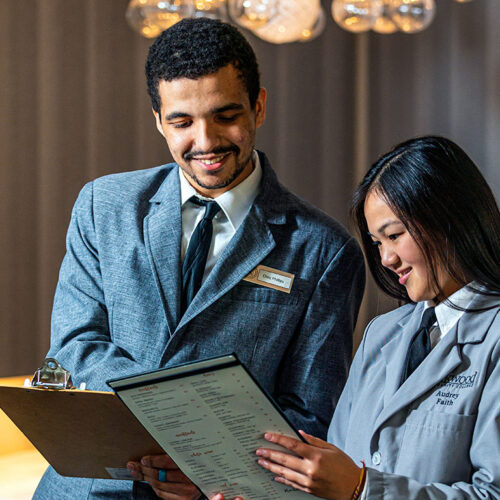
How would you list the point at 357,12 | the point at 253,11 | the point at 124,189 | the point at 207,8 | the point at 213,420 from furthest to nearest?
the point at 357,12, the point at 253,11, the point at 207,8, the point at 124,189, the point at 213,420

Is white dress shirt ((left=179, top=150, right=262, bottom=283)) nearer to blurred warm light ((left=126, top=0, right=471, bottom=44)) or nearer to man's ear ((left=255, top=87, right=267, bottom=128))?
man's ear ((left=255, top=87, right=267, bottom=128))

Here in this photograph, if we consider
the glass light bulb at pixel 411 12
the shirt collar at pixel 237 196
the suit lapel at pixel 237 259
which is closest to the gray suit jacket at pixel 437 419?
the suit lapel at pixel 237 259

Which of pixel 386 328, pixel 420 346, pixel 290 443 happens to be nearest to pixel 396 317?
pixel 386 328

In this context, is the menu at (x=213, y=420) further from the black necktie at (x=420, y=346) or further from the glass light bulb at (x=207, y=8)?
the glass light bulb at (x=207, y=8)

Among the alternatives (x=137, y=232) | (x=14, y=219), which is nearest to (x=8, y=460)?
(x=14, y=219)

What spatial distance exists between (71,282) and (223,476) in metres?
0.66

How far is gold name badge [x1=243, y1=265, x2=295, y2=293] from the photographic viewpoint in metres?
1.62

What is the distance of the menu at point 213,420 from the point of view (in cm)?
108

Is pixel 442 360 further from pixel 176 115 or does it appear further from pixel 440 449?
pixel 176 115

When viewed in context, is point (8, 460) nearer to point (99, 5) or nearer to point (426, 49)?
point (99, 5)

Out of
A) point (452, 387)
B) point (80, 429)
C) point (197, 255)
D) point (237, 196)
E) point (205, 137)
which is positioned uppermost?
point (205, 137)

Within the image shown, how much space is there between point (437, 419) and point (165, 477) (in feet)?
1.65

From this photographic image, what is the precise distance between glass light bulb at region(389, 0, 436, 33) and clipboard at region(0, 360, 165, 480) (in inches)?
89.0

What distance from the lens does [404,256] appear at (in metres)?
1.37
